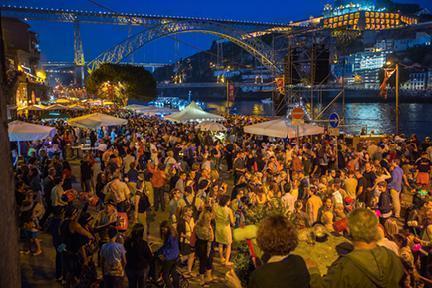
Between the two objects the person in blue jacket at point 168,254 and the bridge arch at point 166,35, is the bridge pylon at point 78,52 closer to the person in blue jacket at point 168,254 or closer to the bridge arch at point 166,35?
the bridge arch at point 166,35

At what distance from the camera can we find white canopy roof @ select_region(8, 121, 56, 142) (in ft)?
43.5

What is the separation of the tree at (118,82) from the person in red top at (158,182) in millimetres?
44067

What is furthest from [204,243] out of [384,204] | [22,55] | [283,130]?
[22,55]

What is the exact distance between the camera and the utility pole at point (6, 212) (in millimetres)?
3154

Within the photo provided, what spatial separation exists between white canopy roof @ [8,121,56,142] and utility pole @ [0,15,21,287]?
1095cm

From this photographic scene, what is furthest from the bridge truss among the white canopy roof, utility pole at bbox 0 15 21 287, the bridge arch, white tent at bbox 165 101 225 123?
utility pole at bbox 0 15 21 287

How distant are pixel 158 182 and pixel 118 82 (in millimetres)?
47043

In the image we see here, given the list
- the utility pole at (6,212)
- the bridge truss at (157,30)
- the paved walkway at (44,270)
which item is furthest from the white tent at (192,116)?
the bridge truss at (157,30)

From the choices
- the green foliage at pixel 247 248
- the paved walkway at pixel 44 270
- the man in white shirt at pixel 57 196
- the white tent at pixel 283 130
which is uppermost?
the white tent at pixel 283 130

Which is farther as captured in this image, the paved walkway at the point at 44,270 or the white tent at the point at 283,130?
the white tent at the point at 283,130

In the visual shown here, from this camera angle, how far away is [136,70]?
58.3 metres

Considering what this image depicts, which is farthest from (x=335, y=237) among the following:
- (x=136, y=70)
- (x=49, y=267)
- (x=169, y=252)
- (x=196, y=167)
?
(x=136, y=70)

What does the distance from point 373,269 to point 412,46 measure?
155 metres

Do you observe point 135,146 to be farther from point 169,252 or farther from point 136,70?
point 136,70
